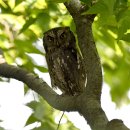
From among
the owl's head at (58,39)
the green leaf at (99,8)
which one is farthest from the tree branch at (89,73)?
the owl's head at (58,39)

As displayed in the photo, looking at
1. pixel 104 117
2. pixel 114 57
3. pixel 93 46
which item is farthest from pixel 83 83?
pixel 104 117

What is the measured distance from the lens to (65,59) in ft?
4.31

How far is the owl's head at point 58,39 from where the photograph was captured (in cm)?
124

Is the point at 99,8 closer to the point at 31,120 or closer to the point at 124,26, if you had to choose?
the point at 124,26

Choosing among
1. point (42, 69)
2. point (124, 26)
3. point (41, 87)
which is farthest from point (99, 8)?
point (42, 69)

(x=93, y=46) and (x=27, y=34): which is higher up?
(x=27, y=34)

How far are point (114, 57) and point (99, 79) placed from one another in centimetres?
41

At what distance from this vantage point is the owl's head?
1243 millimetres

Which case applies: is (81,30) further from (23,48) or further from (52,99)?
(23,48)

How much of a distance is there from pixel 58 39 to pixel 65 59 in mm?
80

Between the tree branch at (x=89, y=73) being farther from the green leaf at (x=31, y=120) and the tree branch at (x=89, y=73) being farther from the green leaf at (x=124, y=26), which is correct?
the green leaf at (x=31, y=120)

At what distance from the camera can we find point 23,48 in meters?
1.38

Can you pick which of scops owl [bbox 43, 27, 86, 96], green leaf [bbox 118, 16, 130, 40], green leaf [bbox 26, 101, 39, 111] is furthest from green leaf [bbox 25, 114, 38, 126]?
green leaf [bbox 118, 16, 130, 40]

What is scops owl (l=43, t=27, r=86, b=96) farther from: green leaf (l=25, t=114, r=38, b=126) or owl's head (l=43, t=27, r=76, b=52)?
green leaf (l=25, t=114, r=38, b=126)
